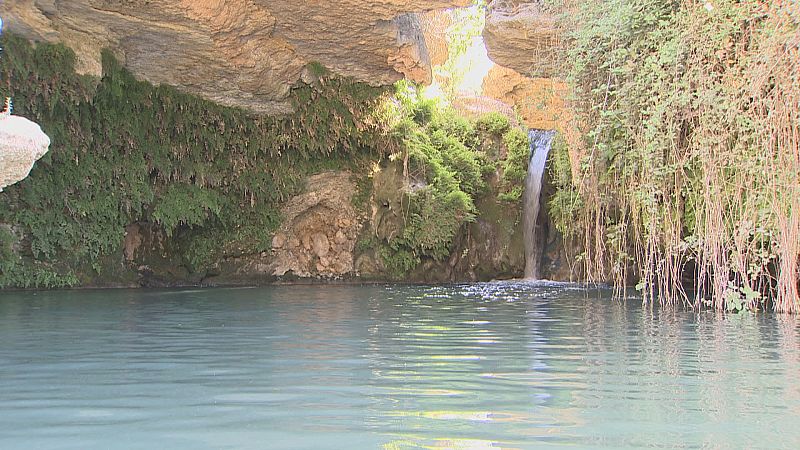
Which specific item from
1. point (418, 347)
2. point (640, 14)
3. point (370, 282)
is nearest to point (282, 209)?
point (370, 282)

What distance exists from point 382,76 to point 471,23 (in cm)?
911

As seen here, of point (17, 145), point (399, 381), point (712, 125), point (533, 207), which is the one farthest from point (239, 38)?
point (399, 381)

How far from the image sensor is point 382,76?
12000 millimetres

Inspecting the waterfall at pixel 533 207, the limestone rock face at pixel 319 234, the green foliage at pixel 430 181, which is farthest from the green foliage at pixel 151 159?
the waterfall at pixel 533 207

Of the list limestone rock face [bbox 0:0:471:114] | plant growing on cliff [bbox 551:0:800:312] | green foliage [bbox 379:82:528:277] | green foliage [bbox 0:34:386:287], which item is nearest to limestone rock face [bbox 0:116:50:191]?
limestone rock face [bbox 0:0:471:114]

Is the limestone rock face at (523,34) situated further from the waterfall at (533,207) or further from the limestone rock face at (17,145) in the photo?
the limestone rock face at (17,145)

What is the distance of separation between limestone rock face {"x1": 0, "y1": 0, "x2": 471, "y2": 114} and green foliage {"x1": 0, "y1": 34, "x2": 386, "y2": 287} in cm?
39

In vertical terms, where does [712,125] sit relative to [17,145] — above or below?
above

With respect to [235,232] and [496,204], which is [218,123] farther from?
[496,204]

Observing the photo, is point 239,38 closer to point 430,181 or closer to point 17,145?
point 430,181

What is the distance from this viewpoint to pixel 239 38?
394 inches

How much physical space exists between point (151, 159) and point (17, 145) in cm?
757

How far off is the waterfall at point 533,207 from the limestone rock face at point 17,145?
1025cm

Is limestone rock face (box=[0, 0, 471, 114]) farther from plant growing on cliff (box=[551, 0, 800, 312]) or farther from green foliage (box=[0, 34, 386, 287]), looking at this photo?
plant growing on cliff (box=[551, 0, 800, 312])
